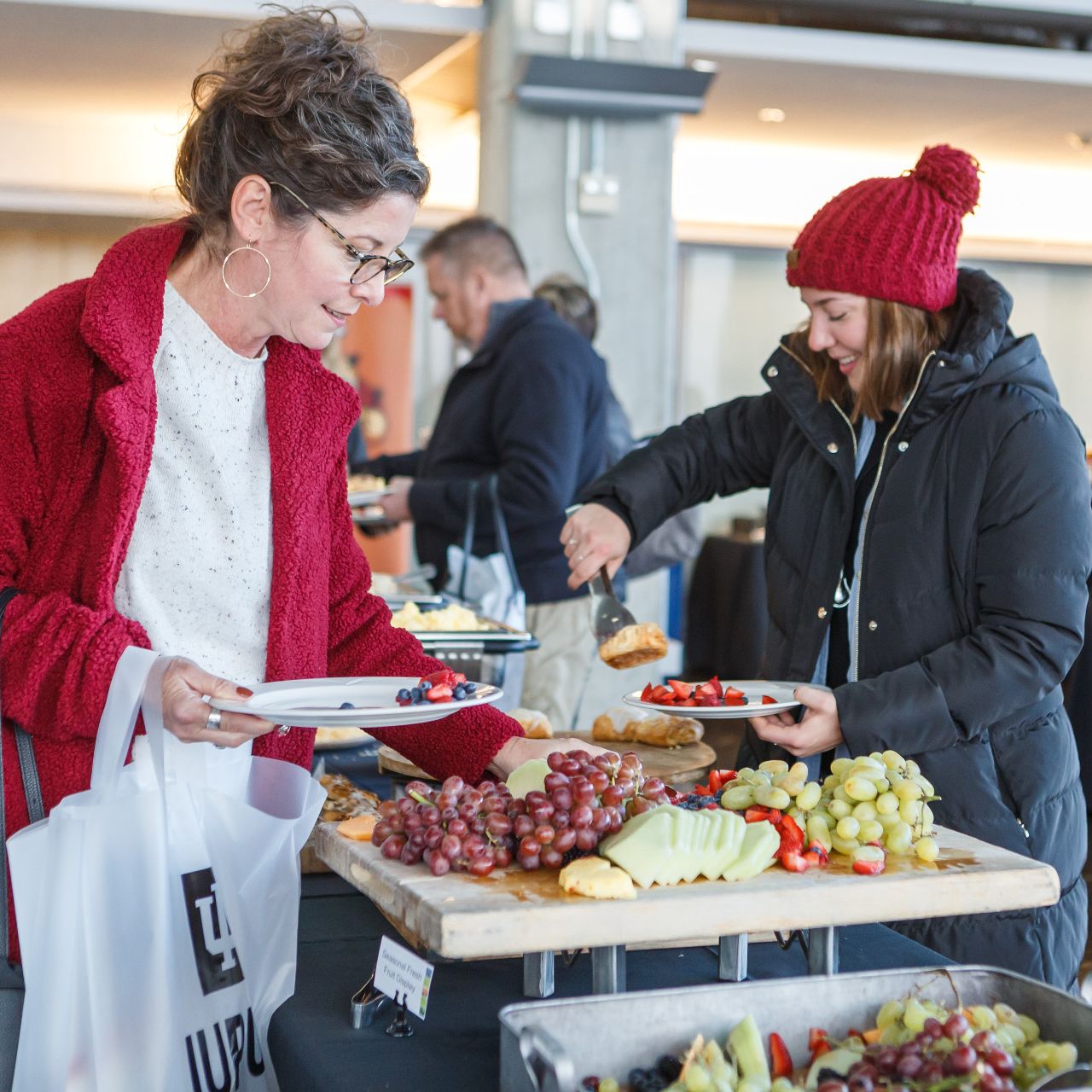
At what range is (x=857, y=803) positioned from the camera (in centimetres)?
132

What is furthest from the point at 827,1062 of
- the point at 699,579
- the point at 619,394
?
the point at 699,579

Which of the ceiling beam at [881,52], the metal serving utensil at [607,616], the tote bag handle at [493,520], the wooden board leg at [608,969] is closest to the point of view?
the wooden board leg at [608,969]

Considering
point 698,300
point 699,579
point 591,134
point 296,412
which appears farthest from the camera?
point 698,300

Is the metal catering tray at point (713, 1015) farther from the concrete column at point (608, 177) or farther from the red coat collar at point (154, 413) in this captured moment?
the concrete column at point (608, 177)

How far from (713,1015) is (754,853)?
17 cm

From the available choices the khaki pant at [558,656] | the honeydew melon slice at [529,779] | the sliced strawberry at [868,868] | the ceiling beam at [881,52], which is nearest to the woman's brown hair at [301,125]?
the honeydew melon slice at [529,779]

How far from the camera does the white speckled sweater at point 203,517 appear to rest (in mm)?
1454

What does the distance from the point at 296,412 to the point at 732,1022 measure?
83cm

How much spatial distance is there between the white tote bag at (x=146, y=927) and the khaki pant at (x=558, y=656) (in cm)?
211

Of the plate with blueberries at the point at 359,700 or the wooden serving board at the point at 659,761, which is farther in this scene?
the wooden serving board at the point at 659,761

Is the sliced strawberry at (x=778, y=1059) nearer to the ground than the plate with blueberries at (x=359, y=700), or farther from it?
nearer to the ground

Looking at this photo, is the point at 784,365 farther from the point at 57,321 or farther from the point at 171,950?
the point at 171,950

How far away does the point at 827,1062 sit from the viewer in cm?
104

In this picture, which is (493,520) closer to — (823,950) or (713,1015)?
(823,950)
